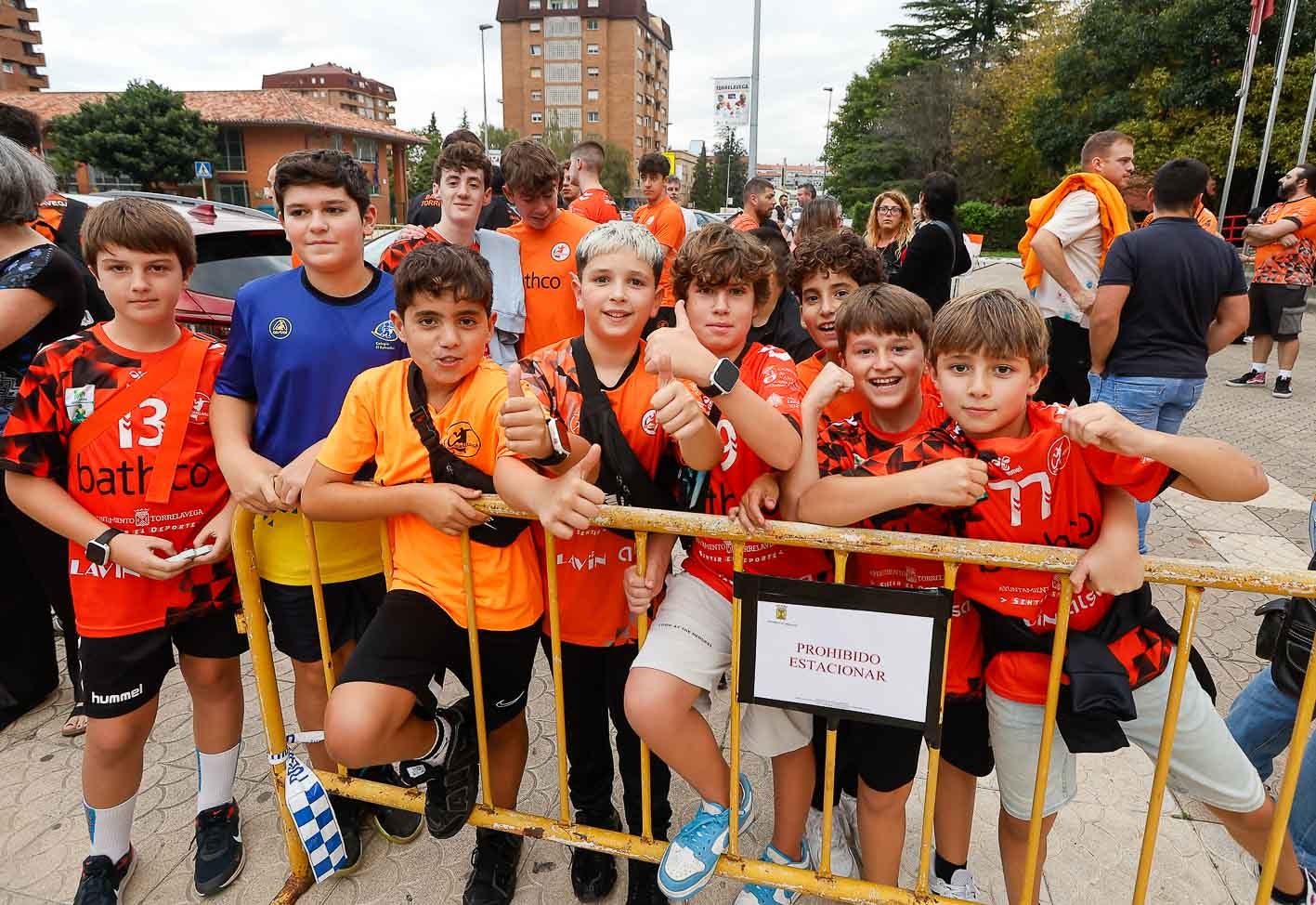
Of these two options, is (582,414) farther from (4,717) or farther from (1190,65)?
(1190,65)

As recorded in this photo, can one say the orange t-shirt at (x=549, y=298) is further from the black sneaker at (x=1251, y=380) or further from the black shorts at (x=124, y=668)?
the black sneaker at (x=1251, y=380)

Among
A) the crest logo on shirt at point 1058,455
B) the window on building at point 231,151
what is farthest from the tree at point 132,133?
the crest logo on shirt at point 1058,455

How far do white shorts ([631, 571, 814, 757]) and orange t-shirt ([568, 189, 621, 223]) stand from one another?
189 inches

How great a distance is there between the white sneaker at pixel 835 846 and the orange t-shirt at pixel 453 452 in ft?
3.79

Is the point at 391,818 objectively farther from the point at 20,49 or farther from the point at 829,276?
the point at 20,49

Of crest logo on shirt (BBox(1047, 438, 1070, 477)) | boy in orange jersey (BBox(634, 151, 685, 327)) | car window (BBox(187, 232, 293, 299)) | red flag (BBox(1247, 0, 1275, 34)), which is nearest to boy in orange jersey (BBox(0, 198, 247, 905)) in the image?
crest logo on shirt (BBox(1047, 438, 1070, 477))

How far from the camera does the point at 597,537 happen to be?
2195 millimetres

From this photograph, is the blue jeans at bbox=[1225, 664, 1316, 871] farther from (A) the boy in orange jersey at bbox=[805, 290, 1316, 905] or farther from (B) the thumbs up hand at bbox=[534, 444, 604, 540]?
(B) the thumbs up hand at bbox=[534, 444, 604, 540]

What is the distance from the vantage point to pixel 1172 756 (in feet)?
6.15

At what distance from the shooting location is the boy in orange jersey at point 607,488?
2.08m

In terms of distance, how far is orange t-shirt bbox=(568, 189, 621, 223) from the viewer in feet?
20.8

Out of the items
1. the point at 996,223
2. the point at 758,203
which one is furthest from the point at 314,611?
the point at 996,223

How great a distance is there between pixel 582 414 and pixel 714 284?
518 millimetres

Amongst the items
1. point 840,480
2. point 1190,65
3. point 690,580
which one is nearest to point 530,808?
point 690,580
